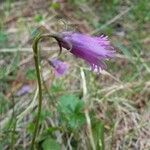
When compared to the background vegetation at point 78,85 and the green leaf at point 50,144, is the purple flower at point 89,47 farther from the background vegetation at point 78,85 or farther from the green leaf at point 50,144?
the green leaf at point 50,144

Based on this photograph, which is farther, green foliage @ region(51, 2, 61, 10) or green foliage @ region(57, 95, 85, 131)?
green foliage @ region(51, 2, 61, 10)

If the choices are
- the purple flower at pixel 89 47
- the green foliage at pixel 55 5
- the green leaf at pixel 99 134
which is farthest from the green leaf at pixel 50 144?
the green foliage at pixel 55 5

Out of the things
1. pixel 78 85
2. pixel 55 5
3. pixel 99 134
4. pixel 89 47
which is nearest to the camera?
pixel 89 47

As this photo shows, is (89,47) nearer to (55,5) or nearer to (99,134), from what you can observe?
(99,134)

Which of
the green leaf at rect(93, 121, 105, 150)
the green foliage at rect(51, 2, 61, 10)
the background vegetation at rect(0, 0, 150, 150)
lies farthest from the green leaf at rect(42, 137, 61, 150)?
the green foliage at rect(51, 2, 61, 10)

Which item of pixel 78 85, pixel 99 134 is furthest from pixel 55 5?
pixel 99 134

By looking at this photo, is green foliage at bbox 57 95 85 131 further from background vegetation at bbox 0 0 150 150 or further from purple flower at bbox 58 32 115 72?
purple flower at bbox 58 32 115 72
